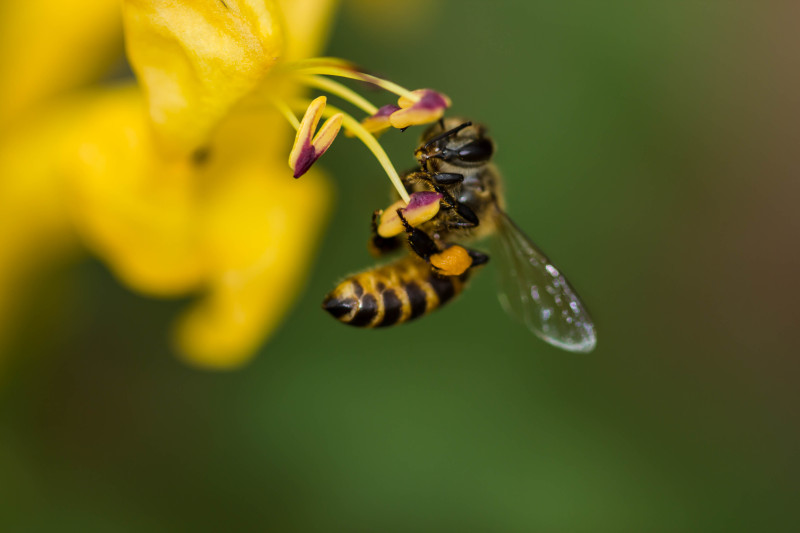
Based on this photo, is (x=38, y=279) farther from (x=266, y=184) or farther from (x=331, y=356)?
(x=331, y=356)

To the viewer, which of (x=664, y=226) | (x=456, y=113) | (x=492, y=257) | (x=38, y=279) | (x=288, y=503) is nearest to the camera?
(x=492, y=257)

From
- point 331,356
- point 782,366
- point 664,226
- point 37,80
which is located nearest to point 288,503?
point 331,356

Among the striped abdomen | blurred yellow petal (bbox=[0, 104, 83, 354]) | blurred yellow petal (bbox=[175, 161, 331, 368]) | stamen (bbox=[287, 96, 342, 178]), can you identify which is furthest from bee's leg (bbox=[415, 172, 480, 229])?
blurred yellow petal (bbox=[0, 104, 83, 354])

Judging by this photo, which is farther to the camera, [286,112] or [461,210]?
[461,210]

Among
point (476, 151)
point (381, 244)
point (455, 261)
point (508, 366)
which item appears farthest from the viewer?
point (508, 366)

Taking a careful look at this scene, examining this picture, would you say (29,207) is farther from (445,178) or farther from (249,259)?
(445,178)

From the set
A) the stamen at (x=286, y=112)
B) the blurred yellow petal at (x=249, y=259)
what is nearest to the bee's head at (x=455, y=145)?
the stamen at (x=286, y=112)

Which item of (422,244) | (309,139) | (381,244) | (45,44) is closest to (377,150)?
(309,139)
